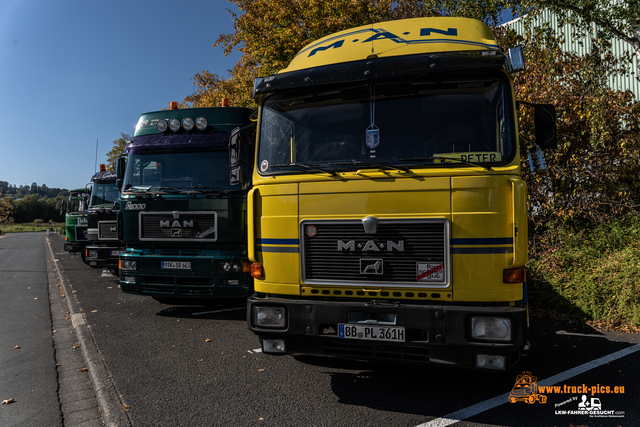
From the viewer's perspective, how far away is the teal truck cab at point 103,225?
10180 mm

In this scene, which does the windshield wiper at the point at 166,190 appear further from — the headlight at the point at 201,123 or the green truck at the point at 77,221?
the green truck at the point at 77,221

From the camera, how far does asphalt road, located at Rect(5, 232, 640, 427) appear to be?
3361 millimetres

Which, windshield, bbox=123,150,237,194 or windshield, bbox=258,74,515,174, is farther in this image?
windshield, bbox=123,150,237,194

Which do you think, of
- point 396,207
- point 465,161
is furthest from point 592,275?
point 396,207

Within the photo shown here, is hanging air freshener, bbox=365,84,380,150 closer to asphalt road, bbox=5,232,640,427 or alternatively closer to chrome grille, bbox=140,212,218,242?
asphalt road, bbox=5,232,640,427

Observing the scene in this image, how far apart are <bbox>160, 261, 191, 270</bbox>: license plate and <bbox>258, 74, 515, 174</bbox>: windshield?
10.0 ft

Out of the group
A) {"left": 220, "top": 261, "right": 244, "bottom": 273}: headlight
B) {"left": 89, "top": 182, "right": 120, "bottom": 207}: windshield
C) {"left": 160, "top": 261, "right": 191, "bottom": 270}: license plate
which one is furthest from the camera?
{"left": 89, "top": 182, "right": 120, "bottom": 207}: windshield

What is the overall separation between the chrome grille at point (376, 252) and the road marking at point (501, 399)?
1049 millimetres

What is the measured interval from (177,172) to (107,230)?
4.82 metres

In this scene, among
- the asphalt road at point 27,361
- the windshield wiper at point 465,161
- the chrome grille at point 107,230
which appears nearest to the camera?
the windshield wiper at point 465,161

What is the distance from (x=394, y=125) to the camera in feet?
11.7

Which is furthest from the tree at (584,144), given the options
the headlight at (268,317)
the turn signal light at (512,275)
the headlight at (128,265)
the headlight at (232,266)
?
the headlight at (128,265)

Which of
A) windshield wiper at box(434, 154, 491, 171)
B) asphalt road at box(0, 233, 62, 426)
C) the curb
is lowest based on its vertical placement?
asphalt road at box(0, 233, 62, 426)

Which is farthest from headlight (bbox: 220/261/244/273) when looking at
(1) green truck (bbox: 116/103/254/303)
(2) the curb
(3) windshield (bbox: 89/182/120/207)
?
(3) windshield (bbox: 89/182/120/207)
